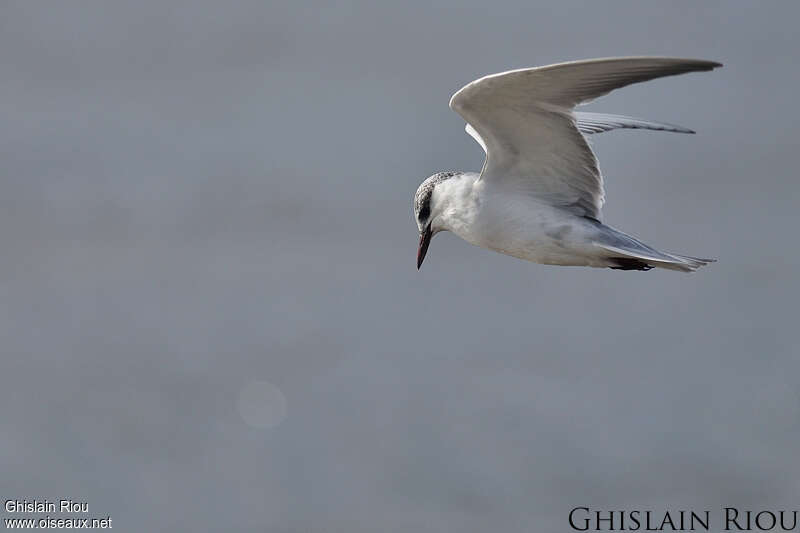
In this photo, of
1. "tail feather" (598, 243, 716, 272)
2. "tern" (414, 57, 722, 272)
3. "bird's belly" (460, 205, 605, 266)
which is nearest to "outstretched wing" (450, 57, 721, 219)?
"tern" (414, 57, 722, 272)

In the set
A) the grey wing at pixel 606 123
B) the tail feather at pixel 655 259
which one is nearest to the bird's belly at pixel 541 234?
the tail feather at pixel 655 259

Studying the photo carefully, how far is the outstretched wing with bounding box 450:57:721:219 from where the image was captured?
635cm

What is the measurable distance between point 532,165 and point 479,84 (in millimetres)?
747

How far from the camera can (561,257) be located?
7250 mm

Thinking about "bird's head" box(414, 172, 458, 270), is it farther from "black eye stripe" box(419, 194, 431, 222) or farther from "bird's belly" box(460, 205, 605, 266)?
"bird's belly" box(460, 205, 605, 266)

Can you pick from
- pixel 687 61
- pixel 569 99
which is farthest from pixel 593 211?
pixel 687 61

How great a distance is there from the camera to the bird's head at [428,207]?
763cm

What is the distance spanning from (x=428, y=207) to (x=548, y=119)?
3.51ft

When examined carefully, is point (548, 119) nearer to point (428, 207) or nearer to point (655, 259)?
point (655, 259)

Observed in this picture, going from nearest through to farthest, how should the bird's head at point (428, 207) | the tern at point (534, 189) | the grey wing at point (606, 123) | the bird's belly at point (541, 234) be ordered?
the tern at point (534, 189) → the bird's belly at point (541, 234) → the bird's head at point (428, 207) → the grey wing at point (606, 123)

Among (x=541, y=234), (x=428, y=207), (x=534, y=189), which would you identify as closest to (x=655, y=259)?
(x=541, y=234)

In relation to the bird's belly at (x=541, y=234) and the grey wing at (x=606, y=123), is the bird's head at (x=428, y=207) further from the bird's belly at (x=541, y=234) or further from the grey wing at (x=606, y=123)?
the grey wing at (x=606, y=123)

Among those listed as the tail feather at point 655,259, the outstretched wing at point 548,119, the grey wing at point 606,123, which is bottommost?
the tail feather at point 655,259

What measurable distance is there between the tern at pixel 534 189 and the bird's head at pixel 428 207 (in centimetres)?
1
